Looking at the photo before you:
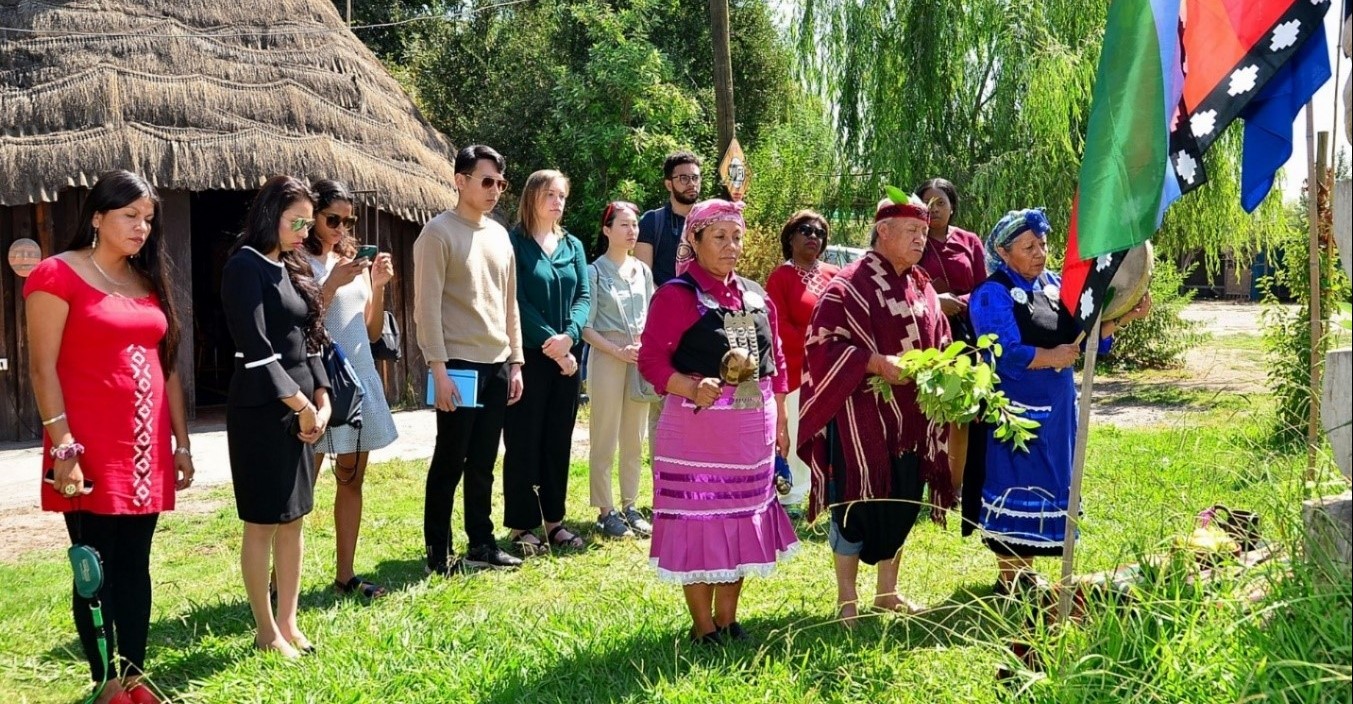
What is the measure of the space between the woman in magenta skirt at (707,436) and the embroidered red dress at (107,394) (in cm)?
177

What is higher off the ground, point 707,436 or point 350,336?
point 350,336

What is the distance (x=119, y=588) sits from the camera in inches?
151

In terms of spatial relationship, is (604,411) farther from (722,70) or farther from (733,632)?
(722,70)

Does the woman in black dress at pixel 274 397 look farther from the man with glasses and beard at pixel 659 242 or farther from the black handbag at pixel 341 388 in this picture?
the man with glasses and beard at pixel 659 242

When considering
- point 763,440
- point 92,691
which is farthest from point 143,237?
point 763,440

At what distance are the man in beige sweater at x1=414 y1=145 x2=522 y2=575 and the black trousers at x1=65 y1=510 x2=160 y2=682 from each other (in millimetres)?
1736

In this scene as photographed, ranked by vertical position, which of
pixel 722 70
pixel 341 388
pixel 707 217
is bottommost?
pixel 341 388

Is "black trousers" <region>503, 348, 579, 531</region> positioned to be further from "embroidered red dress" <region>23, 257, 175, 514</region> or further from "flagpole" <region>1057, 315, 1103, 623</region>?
"flagpole" <region>1057, 315, 1103, 623</region>

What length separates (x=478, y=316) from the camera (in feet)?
18.2

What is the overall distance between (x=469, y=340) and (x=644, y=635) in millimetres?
1853

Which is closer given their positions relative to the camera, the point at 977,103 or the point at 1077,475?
the point at 1077,475

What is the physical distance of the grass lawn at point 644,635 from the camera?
122 inches

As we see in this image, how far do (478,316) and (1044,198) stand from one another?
9.93 m

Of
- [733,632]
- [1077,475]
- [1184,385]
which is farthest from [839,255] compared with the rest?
[1077,475]
